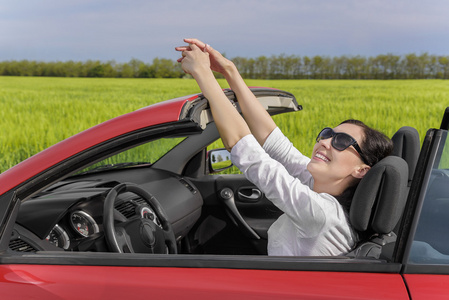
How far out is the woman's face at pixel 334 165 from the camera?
1974 mm

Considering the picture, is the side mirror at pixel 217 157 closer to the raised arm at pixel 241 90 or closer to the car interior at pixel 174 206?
the car interior at pixel 174 206

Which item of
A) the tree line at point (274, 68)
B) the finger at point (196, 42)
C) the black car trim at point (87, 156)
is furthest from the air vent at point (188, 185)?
the tree line at point (274, 68)

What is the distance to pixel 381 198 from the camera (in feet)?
5.78

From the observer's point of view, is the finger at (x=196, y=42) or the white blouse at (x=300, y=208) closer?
the white blouse at (x=300, y=208)

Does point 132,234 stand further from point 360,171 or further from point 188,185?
point 188,185

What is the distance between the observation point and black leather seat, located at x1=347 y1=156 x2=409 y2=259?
1.74 metres

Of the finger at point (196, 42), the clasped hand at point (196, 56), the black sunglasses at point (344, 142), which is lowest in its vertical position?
the black sunglasses at point (344, 142)

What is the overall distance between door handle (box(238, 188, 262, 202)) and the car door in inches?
73.4

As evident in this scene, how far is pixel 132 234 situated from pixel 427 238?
114 cm

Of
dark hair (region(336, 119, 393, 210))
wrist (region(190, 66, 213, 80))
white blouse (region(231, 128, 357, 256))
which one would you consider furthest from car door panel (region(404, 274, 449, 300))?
wrist (region(190, 66, 213, 80))

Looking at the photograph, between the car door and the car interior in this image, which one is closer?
the car door

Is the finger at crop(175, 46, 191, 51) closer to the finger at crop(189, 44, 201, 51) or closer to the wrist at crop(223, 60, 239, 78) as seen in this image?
the finger at crop(189, 44, 201, 51)

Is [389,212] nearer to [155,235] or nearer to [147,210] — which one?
[155,235]

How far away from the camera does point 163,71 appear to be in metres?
46.5
